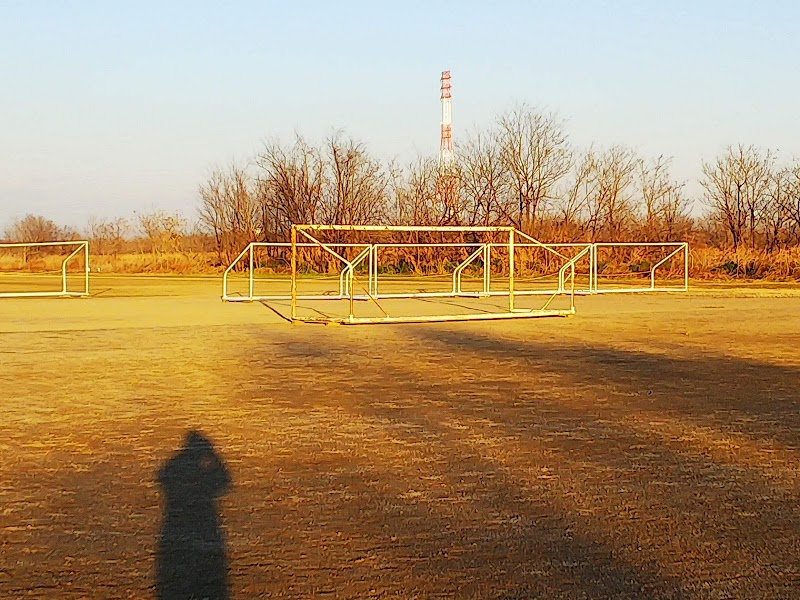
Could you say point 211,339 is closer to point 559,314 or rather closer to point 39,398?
point 39,398

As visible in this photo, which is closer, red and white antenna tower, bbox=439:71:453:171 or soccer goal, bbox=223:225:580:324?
soccer goal, bbox=223:225:580:324

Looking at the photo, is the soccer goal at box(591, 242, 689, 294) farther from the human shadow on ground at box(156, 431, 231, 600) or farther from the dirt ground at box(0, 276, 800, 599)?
the human shadow on ground at box(156, 431, 231, 600)

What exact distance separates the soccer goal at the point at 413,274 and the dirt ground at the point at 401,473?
11.0 m

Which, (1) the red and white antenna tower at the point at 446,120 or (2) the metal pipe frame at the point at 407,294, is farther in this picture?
(1) the red and white antenna tower at the point at 446,120

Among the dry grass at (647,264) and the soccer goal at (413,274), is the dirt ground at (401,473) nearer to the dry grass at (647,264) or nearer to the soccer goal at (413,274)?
the soccer goal at (413,274)

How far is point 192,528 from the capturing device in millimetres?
4891

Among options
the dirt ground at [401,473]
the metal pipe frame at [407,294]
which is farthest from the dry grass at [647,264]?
the dirt ground at [401,473]

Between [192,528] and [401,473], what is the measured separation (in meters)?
1.63

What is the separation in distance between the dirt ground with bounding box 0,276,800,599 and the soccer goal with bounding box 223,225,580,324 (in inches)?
433

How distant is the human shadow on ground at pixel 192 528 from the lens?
13.3ft

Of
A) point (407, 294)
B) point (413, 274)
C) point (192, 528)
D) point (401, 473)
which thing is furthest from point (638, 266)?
point (192, 528)

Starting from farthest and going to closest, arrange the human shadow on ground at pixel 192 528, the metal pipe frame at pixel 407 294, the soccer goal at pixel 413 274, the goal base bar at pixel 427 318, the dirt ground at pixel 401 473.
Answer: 1. the soccer goal at pixel 413 274
2. the metal pipe frame at pixel 407 294
3. the goal base bar at pixel 427 318
4. the dirt ground at pixel 401 473
5. the human shadow on ground at pixel 192 528

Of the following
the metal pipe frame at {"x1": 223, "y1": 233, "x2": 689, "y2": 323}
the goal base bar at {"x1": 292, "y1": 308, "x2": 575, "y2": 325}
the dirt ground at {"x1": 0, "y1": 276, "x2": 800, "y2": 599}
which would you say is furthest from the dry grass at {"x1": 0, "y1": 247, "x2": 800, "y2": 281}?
the dirt ground at {"x1": 0, "y1": 276, "x2": 800, "y2": 599}

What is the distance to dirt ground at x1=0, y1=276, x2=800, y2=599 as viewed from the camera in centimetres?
422
